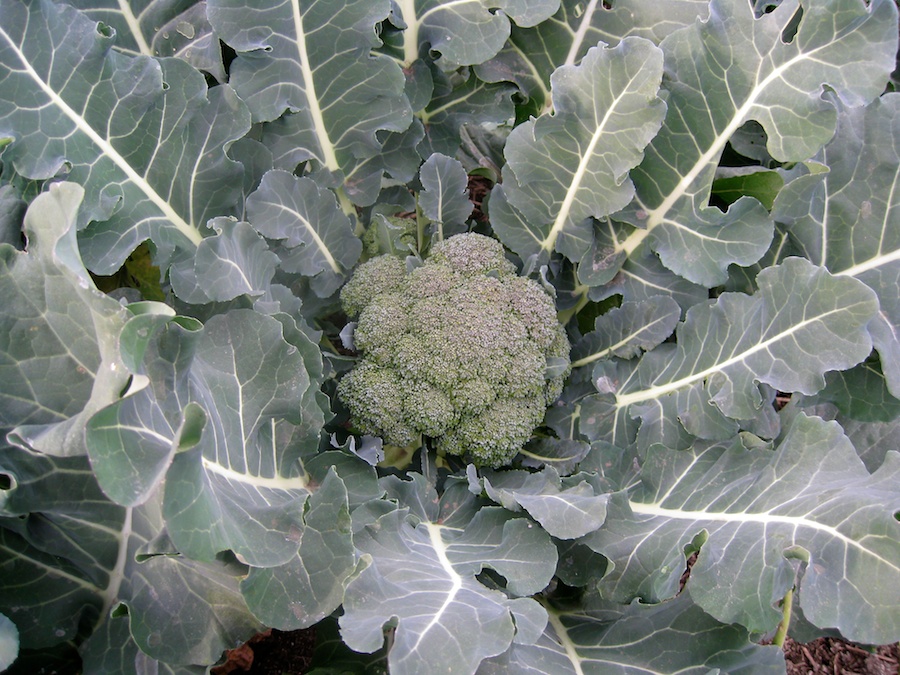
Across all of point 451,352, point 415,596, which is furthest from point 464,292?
point 415,596

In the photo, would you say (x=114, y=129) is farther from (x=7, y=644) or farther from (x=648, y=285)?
(x=648, y=285)

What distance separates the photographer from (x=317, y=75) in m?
1.60

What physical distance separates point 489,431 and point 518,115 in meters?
0.95

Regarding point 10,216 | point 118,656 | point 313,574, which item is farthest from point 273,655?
point 10,216

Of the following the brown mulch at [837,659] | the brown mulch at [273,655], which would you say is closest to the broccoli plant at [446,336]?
the brown mulch at [837,659]

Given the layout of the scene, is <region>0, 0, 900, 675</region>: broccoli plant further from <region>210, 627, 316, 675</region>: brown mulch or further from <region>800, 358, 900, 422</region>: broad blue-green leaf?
<region>210, 627, 316, 675</region>: brown mulch

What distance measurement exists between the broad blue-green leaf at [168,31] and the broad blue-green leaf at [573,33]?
2.19 feet

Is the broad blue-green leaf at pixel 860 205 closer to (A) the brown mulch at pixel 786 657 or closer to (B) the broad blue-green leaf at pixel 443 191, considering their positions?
(B) the broad blue-green leaf at pixel 443 191

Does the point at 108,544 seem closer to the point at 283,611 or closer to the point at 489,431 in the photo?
the point at 283,611

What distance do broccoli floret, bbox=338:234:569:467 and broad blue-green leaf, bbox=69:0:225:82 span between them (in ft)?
2.07

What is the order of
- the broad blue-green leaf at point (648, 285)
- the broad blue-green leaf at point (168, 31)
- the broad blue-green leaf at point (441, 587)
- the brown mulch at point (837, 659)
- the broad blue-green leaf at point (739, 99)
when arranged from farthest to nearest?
the brown mulch at point (837, 659), the broad blue-green leaf at point (648, 285), the broad blue-green leaf at point (168, 31), the broad blue-green leaf at point (739, 99), the broad blue-green leaf at point (441, 587)

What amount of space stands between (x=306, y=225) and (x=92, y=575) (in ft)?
2.80

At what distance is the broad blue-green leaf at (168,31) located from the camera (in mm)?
1537

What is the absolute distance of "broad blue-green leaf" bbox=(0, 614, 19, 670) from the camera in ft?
3.09
